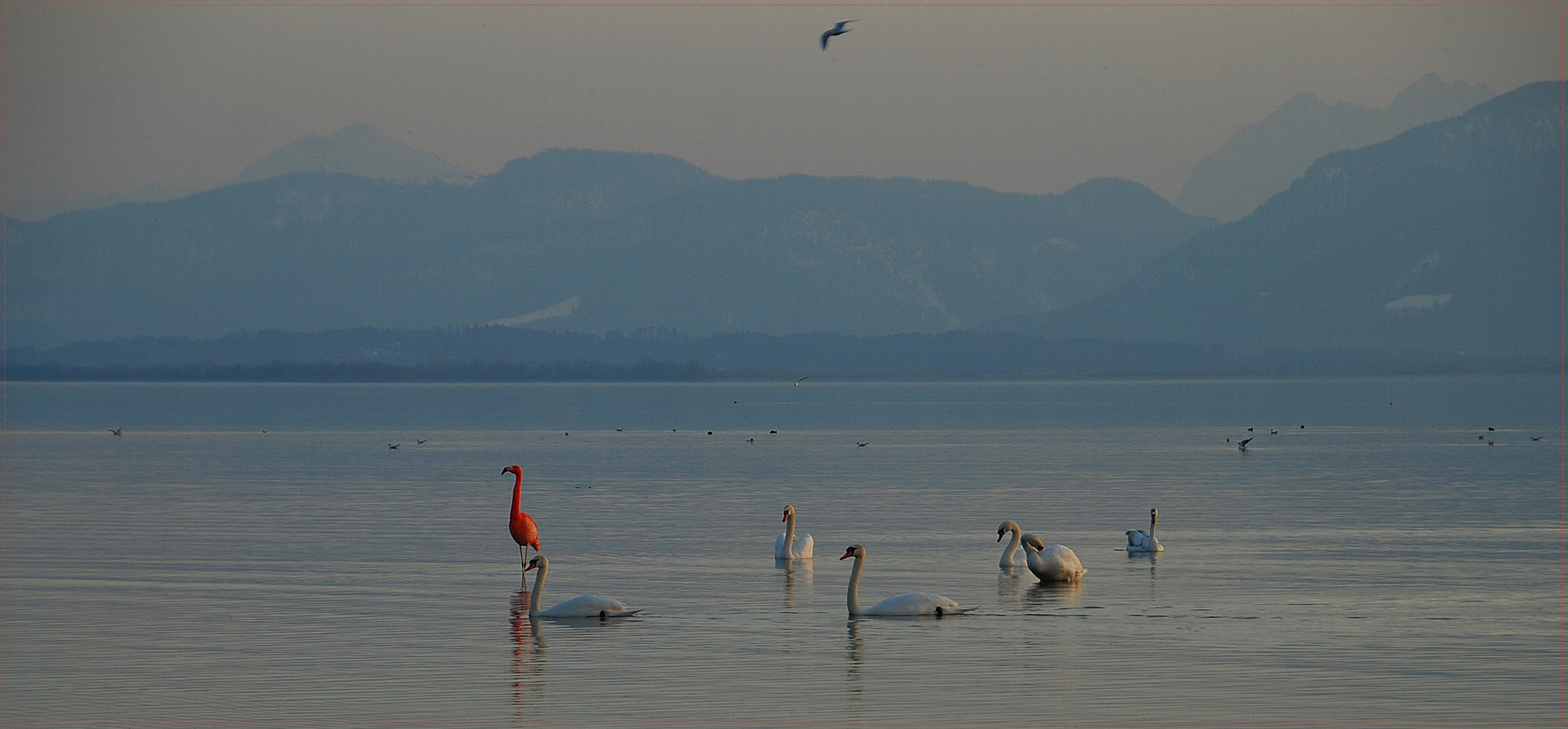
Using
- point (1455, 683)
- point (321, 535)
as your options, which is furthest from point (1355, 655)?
point (321, 535)

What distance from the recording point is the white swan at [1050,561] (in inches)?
1088

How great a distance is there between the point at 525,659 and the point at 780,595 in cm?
641

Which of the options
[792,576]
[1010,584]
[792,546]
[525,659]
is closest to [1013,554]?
[1010,584]

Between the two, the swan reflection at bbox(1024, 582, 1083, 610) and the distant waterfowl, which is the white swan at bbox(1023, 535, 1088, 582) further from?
the distant waterfowl

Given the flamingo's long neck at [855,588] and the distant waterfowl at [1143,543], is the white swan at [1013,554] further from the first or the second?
the flamingo's long neck at [855,588]

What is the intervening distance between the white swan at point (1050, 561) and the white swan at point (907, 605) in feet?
11.3

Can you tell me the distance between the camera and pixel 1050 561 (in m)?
27.6

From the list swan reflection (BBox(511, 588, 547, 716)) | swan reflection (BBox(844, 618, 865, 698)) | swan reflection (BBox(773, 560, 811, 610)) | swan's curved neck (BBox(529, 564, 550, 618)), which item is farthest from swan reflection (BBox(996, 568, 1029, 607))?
swan reflection (BBox(511, 588, 547, 716))

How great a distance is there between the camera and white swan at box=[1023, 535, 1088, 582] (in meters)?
27.6

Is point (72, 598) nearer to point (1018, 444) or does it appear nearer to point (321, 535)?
point (321, 535)

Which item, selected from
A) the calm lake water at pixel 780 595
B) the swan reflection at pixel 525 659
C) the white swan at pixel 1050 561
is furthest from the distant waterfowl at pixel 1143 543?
the swan reflection at pixel 525 659

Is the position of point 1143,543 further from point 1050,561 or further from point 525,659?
point 525,659

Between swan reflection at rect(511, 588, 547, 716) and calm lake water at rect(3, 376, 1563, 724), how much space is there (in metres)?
0.06

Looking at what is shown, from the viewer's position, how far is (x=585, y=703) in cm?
1856
